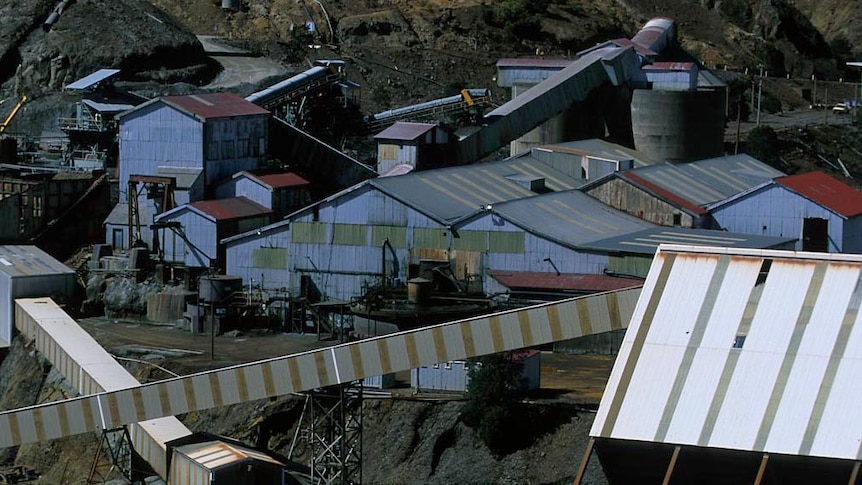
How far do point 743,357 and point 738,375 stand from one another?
1.48ft

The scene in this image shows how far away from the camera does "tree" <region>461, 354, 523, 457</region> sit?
42.6 m

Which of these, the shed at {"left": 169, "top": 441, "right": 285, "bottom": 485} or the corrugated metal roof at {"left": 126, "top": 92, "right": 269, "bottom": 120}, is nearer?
the shed at {"left": 169, "top": 441, "right": 285, "bottom": 485}

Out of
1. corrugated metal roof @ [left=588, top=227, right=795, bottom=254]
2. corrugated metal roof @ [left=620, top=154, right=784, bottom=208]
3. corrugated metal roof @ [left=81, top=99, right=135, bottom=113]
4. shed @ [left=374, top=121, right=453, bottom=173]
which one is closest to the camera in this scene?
corrugated metal roof @ [left=588, top=227, right=795, bottom=254]

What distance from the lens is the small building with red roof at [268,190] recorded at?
199ft

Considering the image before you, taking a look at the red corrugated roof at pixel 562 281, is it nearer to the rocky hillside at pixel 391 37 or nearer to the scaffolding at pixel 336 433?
the scaffolding at pixel 336 433

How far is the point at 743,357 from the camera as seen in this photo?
3152 centimetres

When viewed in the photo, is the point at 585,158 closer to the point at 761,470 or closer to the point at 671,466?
the point at 671,466

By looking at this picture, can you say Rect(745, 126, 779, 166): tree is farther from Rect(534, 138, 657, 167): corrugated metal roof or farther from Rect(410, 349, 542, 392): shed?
Rect(410, 349, 542, 392): shed

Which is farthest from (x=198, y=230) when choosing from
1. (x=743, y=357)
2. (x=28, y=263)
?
(x=743, y=357)

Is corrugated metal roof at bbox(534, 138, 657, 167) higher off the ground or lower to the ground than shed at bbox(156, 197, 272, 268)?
higher

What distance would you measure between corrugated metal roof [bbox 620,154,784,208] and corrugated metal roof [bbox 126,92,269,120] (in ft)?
44.9

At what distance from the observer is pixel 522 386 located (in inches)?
1743

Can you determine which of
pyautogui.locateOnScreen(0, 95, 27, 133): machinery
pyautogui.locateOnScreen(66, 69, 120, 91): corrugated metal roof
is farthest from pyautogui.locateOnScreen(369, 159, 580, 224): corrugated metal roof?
pyautogui.locateOnScreen(0, 95, 27, 133): machinery

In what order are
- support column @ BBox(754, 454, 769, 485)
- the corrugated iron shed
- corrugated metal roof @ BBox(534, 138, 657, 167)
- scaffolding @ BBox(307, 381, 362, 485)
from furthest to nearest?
1. corrugated metal roof @ BBox(534, 138, 657, 167)
2. the corrugated iron shed
3. scaffolding @ BBox(307, 381, 362, 485)
4. support column @ BBox(754, 454, 769, 485)
